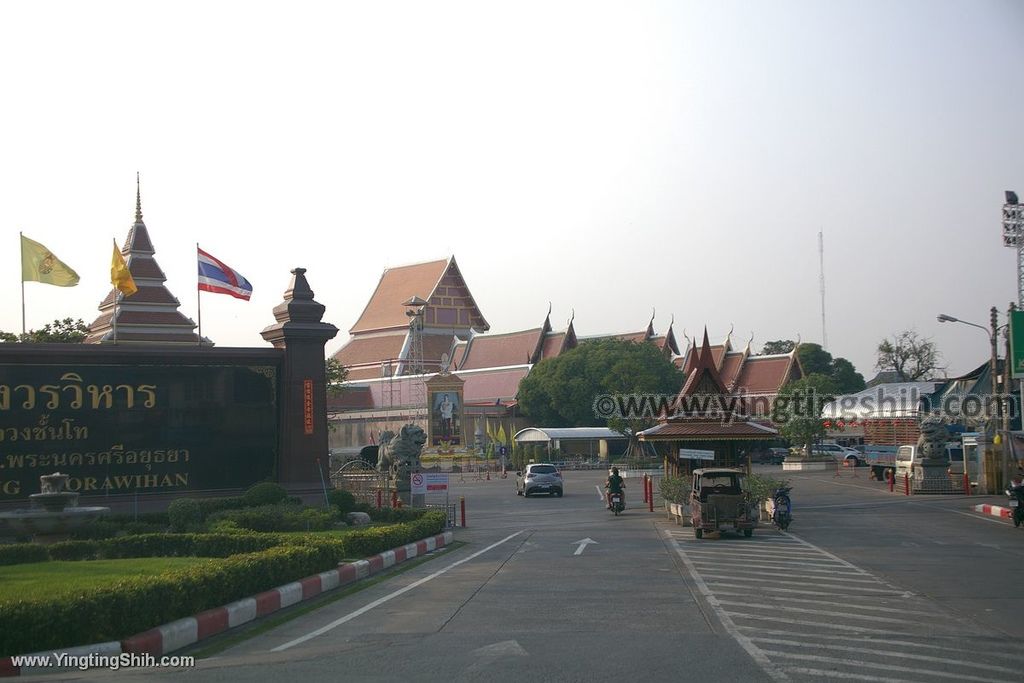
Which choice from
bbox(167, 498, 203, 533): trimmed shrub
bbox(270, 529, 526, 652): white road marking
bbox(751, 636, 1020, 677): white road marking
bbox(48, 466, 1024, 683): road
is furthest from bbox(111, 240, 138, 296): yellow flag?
bbox(751, 636, 1020, 677): white road marking

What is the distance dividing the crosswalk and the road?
0.02 metres

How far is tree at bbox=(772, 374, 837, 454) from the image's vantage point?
5806 cm

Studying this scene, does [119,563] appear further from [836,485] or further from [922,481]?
[836,485]

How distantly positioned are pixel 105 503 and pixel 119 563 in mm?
8580

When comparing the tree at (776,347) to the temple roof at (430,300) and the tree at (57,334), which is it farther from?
the tree at (57,334)

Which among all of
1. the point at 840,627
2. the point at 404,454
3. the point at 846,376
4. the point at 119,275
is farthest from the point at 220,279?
the point at 846,376

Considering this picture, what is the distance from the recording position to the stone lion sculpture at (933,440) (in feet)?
119

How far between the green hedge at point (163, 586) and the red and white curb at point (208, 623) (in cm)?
12

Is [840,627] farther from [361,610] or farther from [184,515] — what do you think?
[184,515]

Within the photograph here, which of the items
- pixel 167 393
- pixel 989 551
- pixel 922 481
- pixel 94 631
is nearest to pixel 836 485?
pixel 922 481

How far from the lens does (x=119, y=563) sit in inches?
543

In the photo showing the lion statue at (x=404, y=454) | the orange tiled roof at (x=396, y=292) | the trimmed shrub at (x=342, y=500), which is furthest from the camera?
the orange tiled roof at (x=396, y=292)

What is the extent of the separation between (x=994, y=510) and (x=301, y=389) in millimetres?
18342

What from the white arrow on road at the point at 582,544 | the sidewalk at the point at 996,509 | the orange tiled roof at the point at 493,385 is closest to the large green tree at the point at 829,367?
the orange tiled roof at the point at 493,385
